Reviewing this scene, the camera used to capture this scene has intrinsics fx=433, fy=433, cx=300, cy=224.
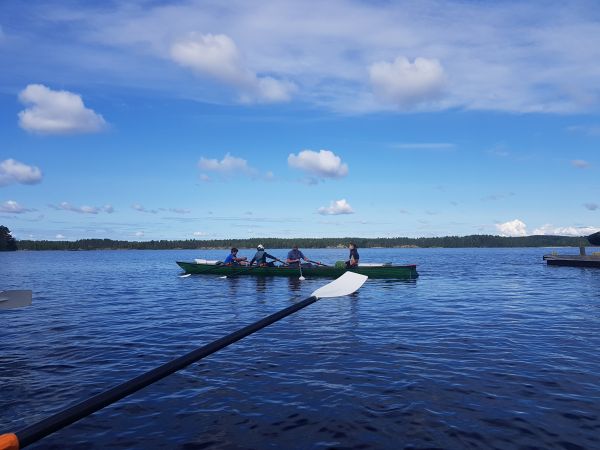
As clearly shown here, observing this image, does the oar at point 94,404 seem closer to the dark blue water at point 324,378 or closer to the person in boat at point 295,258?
the dark blue water at point 324,378

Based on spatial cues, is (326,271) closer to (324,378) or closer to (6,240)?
(324,378)

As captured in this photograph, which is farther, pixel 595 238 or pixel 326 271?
pixel 595 238

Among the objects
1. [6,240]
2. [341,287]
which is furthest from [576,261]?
[6,240]

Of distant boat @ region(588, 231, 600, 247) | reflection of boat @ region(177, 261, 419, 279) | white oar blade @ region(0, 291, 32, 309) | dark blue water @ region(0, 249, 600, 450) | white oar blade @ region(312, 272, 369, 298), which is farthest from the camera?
distant boat @ region(588, 231, 600, 247)

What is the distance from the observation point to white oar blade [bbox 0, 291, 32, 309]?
566 inches

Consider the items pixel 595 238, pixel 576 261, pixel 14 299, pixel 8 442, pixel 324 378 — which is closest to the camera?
pixel 8 442

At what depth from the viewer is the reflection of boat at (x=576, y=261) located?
44.2 meters

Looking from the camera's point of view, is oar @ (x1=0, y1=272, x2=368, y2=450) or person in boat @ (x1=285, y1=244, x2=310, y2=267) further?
person in boat @ (x1=285, y1=244, x2=310, y2=267)

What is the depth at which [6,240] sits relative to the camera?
168 m

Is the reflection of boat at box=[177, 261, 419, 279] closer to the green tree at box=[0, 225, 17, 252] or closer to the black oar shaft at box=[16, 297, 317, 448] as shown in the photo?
the black oar shaft at box=[16, 297, 317, 448]

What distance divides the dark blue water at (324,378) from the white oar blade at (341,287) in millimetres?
1992

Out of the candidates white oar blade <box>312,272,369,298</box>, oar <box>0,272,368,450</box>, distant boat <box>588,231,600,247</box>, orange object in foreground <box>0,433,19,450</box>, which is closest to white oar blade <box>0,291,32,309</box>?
white oar blade <box>312,272,369,298</box>

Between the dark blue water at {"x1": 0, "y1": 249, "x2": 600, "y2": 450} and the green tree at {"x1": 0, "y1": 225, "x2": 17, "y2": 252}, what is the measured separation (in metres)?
176

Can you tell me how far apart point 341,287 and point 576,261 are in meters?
47.7
